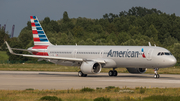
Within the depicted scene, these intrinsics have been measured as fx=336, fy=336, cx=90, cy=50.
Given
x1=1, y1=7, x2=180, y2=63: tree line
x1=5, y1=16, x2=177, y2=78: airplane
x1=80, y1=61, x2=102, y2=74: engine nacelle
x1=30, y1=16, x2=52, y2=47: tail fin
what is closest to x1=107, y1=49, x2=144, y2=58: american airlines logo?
x1=5, y1=16, x2=177, y2=78: airplane

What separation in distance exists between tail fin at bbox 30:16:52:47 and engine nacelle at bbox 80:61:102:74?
11.9 meters

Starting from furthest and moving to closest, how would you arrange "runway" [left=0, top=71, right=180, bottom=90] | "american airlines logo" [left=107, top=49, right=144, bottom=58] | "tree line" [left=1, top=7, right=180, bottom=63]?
1. "tree line" [left=1, top=7, right=180, bottom=63]
2. "american airlines logo" [left=107, top=49, right=144, bottom=58]
3. "runway" [left=0, top=71, right=180, bottom=90]

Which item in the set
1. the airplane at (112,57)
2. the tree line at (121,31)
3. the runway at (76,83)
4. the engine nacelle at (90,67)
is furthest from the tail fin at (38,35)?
the tree line at (121,31)

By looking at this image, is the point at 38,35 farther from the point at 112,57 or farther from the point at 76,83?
the point at 76,83

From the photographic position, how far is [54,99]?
57.4 ft

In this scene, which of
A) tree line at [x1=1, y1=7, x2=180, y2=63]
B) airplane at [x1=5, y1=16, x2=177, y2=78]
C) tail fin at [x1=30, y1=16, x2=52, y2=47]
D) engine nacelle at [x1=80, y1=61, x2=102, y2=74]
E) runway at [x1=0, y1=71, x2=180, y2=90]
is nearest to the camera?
runway at [x1=0, y1=71, x2=180, y2=90]

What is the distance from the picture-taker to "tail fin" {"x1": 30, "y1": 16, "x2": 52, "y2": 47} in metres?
51.5

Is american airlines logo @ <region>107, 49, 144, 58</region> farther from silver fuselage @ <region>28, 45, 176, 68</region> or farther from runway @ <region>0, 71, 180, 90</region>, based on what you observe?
runway @ <region>0, 71, 180, 90</region>

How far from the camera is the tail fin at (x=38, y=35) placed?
169 feet

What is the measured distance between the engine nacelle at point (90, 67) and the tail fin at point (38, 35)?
11.9m

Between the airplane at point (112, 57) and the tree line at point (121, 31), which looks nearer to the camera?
the airplane at point (112, 57)

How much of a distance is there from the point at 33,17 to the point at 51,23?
131600 millimetres

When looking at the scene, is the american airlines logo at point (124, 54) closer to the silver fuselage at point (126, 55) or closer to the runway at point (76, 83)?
the silver fuselage at point (126, 55)

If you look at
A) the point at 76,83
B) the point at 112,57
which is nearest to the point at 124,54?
the point at 112,57
